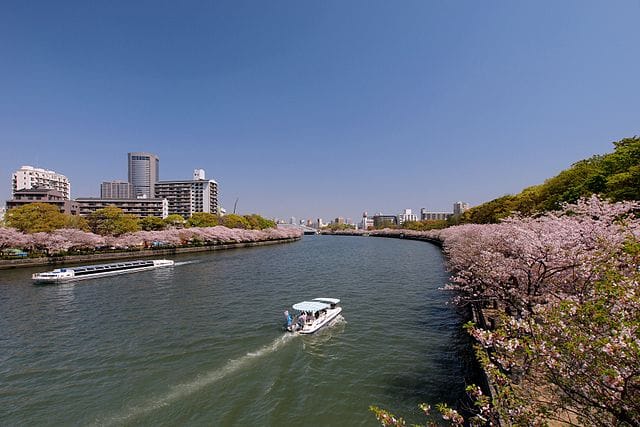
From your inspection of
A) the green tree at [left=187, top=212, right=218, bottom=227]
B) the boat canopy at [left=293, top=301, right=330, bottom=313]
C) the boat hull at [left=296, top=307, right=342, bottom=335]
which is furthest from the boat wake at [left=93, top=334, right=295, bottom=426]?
the green tree at [left=187, top=212, right=218, bottom=227]

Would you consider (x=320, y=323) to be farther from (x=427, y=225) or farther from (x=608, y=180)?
(x=427, y=225)

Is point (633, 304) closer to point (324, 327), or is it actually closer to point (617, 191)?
point (324, 327)

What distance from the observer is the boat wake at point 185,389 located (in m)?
10.0

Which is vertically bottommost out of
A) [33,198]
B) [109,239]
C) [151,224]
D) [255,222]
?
[109,239]

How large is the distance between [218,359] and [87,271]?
3001 centimetres

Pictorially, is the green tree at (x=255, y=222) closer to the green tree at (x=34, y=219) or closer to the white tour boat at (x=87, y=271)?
the green tree at (x=34, y=219)

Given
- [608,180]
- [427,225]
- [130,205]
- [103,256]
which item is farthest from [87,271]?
[427,225]

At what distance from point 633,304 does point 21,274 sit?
51.3 m

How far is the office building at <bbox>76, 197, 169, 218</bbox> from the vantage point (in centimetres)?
10194

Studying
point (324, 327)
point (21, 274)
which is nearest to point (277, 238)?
point (21, 274)

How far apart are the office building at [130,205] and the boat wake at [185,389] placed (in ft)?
361

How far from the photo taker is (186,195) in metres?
136

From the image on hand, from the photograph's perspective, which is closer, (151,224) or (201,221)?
(151,224)

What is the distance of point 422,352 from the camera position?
48.1ft
